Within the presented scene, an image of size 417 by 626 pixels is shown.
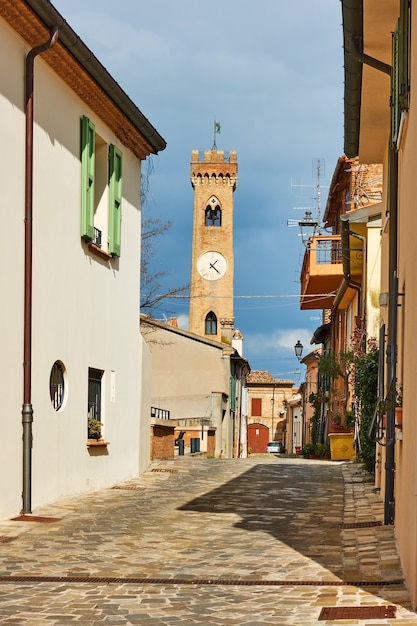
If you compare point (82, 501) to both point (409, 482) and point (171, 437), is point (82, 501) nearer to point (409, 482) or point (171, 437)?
point (409, 482)

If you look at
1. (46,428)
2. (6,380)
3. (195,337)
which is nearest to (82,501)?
(46,428)

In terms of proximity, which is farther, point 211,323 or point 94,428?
point 211,323

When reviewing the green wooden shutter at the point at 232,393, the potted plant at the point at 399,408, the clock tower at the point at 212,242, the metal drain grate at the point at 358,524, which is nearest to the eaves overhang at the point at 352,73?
the potted plant at the point at 399,408

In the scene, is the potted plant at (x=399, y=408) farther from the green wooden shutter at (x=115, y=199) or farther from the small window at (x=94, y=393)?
the green wooden shutter at (x=115, y=199)

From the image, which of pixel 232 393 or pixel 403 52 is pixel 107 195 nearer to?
pixel 403 52

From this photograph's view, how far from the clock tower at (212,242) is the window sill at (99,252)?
47.7m

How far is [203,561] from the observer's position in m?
7.67

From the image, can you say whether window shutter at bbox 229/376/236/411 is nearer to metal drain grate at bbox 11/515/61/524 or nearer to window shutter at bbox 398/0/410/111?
metal drain grate at bbox 11/515/61/524

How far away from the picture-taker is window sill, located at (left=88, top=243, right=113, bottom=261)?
13.5 metres

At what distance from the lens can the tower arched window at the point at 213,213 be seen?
6769 cm

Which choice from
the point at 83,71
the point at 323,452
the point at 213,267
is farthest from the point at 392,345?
the point at 213,267

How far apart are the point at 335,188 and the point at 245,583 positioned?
83.4 ft

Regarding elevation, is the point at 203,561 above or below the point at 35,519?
above

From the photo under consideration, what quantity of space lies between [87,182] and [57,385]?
2915mm
